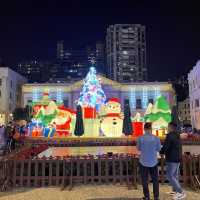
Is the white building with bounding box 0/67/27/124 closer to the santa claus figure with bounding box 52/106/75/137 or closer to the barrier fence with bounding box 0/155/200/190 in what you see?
the santa claus figure with bounding box 52/106/75/137

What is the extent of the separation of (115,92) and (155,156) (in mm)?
71579

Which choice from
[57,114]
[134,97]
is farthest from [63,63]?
[57,114]

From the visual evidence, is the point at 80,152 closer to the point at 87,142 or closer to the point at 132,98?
the point at 87,142

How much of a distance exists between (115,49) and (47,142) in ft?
425

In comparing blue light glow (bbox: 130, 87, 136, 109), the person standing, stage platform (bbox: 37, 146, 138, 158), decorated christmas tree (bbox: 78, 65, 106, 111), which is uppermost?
blue light glow (bbox: 130, 87, 136, 109)

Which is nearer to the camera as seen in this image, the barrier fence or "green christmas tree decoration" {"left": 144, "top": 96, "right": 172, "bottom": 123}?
the barrier fence

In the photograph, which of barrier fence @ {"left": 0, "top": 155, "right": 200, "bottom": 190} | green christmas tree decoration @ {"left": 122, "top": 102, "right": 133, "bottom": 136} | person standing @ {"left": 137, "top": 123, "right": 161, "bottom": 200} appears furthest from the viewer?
green christmas tree decoration @ {"left": 122, "top": 102, "right": 133, "bottom": 136}

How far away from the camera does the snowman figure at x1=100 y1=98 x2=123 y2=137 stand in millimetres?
30250

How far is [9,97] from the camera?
7450cm

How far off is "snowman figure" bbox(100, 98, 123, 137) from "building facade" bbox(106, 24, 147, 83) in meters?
120

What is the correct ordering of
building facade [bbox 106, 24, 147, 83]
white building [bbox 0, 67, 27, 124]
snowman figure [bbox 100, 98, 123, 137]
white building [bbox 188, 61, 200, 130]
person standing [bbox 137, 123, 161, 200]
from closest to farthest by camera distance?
person standing [bbox 137, 123, 161, 200]
snowman figure [bbox 100, 98, 123, 137]
white building [bbox 188, 61, 200, 130]
white building [bbox 0, 67, 27, 124]
building facade [bbox 106, 24, 147, 83]

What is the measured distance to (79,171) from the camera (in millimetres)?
10445

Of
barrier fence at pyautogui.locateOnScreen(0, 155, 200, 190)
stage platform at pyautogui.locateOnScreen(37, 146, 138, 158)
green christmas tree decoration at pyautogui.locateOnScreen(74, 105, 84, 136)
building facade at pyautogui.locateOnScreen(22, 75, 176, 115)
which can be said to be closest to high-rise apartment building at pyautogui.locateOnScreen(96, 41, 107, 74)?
building facade at pyautogui.locateOnScreen(22, 75, 176, 115)

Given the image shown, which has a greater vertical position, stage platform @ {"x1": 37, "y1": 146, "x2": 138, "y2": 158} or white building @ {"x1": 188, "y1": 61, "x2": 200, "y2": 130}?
white building @ {"x1": 188, "y1": 61, "x2": 200, "y2": 130}
